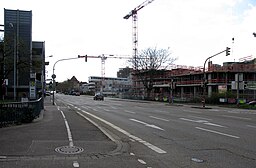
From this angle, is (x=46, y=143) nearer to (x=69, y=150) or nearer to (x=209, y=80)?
(x=69, y=150)

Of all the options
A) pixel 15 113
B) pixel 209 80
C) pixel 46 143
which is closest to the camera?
pixel 46 143

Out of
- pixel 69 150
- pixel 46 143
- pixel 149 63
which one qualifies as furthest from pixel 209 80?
pixel 69 150

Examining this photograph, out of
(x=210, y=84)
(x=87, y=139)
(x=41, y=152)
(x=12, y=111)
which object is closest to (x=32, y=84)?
(x=12, y=111)

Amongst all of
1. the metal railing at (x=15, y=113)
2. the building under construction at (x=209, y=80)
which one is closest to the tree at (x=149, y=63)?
the building under construction at (x=209, y=80)

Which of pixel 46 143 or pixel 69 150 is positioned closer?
pixel 69 150

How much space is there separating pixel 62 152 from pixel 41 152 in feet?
1.81

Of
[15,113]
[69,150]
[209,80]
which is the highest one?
[209,80]

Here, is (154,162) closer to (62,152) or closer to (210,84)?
(62,152)

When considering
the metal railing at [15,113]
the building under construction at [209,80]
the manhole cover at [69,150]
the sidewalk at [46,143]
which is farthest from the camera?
the building under construction at [209,80]

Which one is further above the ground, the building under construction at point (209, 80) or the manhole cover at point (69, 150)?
the building under construction at point (209, 80)

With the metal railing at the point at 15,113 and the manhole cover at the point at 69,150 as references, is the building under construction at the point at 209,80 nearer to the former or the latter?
the metal railing at the point at 15,113

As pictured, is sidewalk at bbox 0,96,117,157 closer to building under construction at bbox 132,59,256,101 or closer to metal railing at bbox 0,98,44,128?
metal railing at bbox 0,98,44,128

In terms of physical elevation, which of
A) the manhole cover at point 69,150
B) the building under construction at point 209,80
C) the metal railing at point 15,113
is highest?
the building under construction at point 209,80

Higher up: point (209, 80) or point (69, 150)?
point (209, 80)
